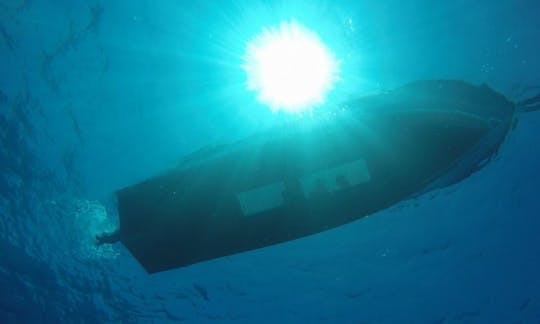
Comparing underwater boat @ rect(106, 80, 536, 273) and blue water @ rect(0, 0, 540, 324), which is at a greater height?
blue water @ rect(0, 0, 540, 324)

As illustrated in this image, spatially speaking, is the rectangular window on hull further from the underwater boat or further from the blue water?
the blue water

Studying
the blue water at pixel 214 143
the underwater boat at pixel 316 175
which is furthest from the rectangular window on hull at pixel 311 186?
the blue water at pixel 214 143

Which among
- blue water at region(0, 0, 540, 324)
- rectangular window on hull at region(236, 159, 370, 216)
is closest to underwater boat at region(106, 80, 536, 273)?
rectangular window on hull at region(236, 159, 370, 216)

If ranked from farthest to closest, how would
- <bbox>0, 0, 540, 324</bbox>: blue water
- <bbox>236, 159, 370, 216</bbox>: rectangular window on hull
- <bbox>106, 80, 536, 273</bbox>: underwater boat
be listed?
<bbox>0, 0, 540, 324</bbox>: blue water → <bbox>236, 159, 370, 216</bbox>: rectangular window on hull → <bbox>106, 80, 536, 273</bbox>: underwater boat

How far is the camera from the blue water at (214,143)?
6.55 m

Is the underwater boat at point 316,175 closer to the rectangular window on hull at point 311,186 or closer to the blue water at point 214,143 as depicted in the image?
the rectangular window on hull at point 311,186

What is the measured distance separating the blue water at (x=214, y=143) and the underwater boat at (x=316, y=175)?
1.60 m

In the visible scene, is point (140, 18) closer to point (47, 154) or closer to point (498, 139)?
point (47, 154)

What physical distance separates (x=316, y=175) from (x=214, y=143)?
2.70m

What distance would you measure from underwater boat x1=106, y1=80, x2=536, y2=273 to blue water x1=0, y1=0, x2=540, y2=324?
5.24ft

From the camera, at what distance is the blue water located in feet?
21.5

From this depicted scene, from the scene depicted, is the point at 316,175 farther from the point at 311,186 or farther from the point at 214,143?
the point at 214,143

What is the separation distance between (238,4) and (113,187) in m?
5.31

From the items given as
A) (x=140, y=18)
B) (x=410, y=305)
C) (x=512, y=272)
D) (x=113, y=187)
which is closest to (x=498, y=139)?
(x=140, y=18)
